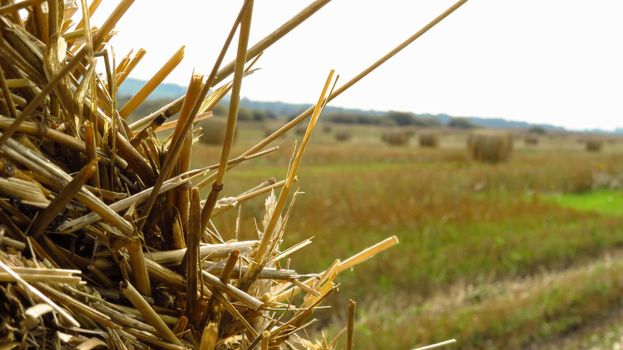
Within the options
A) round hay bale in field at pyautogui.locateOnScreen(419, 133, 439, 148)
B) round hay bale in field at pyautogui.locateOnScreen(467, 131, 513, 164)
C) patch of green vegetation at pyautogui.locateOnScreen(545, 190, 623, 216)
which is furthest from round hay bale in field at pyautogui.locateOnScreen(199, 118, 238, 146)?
round hay bale in field at pyautogui.locateOnScreen(419, 133, 439, 148)

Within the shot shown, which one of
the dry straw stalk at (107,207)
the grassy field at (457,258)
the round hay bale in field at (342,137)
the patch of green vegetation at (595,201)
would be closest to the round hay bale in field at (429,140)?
the round hay bale in field at (342,137)

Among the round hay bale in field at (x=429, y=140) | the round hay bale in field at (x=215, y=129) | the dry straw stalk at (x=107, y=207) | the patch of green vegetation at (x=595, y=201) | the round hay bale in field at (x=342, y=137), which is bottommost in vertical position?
the patch of green vegetation at (x=595, y=201)

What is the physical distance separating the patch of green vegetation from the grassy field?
0.17m

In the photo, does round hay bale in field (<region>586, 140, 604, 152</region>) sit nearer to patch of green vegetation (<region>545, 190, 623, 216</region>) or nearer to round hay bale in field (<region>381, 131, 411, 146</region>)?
round hay bale in field (<region>381, 131, 411, 146</region>)

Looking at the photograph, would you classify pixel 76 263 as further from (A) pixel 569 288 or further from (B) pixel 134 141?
(A) pixel 569 288

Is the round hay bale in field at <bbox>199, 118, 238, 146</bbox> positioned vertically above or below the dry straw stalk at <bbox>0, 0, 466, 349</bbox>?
below

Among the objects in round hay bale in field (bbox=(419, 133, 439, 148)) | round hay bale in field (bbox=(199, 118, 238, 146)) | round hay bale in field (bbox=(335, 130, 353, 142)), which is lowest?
round hay bale in field (bbox=(335, 130, 353, 142))

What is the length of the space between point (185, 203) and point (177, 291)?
138mm

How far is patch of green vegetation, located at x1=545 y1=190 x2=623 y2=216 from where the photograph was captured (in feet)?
52.9

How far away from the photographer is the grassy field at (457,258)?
24.1 feet

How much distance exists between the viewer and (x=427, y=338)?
6.57m

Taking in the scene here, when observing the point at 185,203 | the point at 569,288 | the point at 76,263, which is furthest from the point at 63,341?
the point at 569,288

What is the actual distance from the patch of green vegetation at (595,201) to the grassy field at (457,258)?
0.55 feet

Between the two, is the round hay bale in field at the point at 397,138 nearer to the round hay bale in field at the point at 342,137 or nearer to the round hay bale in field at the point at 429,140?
the round hay bale in field at the point at 429,140
